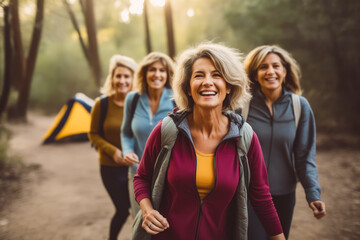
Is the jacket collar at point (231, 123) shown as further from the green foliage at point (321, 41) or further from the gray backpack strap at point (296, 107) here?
the green foliage at point (321, 41)

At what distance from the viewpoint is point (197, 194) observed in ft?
5.49

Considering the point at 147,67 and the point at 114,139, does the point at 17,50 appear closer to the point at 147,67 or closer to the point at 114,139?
the point at 114,139

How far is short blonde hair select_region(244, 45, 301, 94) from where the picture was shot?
2.57 metres

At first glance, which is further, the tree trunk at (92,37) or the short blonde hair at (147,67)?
the tree trunk at (92,37)

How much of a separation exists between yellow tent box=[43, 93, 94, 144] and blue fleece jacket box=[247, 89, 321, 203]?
6.75m

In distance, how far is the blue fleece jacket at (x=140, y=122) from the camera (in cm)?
286

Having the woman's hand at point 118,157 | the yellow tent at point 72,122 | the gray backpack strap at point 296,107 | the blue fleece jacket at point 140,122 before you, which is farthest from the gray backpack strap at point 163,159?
the yellow tent at point 72,122

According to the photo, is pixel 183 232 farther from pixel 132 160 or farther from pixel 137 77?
pixel 137 77

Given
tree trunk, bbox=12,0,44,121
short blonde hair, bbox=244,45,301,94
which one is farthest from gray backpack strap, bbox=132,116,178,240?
tree trunk, bbox=12,0,44,121

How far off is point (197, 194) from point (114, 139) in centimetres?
188

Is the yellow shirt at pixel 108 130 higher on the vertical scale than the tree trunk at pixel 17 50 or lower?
lower

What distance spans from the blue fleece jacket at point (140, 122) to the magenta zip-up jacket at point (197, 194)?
106 centimetres

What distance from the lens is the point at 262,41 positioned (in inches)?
400

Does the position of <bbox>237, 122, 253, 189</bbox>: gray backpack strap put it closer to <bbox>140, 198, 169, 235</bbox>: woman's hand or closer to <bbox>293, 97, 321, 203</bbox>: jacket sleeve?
<bbox>140, 198, 169, 235</bbox>: woman's hand
